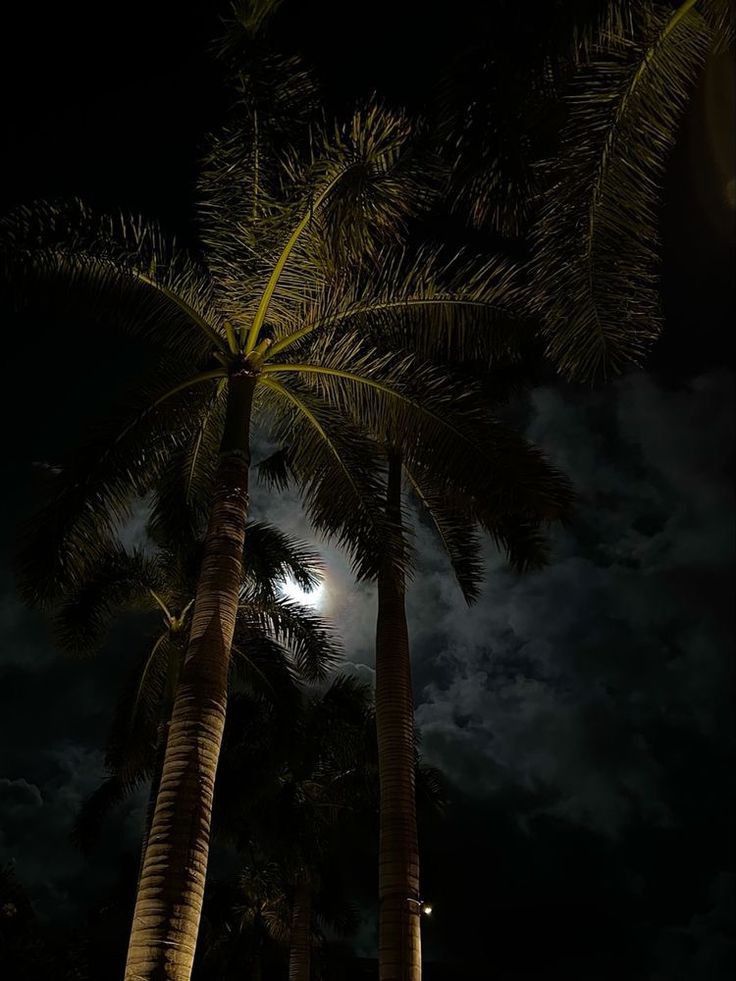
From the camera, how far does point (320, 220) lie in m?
10.0

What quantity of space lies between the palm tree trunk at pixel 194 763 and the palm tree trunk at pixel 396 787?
251 centimetres

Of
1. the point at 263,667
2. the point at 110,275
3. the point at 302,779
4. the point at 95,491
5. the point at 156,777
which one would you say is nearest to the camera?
the point at 95,491

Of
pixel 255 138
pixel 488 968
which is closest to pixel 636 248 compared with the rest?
pixel 255 138

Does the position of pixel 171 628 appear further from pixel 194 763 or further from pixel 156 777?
pixel 194 763

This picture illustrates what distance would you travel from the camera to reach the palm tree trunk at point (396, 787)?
10094 millimetres

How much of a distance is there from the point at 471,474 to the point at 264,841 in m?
15.7

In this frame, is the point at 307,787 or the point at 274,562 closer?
the point at 274,562

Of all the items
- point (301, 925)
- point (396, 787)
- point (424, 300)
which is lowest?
point (396, 787)

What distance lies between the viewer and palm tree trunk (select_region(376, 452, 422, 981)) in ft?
33.1

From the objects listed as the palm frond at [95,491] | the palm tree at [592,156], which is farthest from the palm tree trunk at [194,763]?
the palm tree at [592,156]

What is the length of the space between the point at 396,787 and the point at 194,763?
4.62 meters

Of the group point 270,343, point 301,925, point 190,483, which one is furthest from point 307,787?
point 270,343

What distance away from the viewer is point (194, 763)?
7.55 m

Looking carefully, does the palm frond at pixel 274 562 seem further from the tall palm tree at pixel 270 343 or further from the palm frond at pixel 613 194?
the palm frond at pixel 613 194
